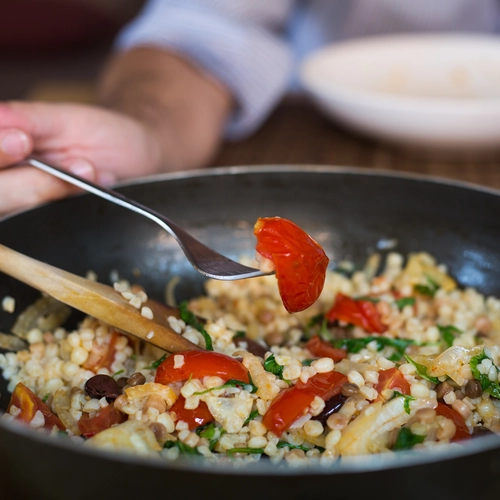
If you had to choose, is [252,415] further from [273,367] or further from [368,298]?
[368,298]

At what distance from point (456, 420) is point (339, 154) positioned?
1.44m

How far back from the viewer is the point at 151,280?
157 centimetres

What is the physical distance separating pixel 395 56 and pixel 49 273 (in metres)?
1.82

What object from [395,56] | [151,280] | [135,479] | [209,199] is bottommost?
[151,280]

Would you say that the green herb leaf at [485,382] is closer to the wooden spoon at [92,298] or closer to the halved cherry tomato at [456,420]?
the halved cherry tomato at [456,420]

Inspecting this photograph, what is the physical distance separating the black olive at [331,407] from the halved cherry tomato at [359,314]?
0.39 meters

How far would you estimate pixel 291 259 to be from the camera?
44.7 inches

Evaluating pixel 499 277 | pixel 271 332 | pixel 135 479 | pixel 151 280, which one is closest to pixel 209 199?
pixel 151 280

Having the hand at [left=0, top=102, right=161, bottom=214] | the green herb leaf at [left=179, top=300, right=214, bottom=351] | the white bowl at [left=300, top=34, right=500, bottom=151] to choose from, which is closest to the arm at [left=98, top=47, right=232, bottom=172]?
the hand at [left=0, top=102, right=161, bottom=214]

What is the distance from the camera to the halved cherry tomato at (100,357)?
1.29 m

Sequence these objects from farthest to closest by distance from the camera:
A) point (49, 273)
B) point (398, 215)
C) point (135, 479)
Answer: point (398, 215), point (49, 273), point (135, 479)

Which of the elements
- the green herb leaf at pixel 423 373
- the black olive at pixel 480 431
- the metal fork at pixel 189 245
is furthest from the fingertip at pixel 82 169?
the black olive at pixel 480 431

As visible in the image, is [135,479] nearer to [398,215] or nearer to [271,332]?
[271,332]

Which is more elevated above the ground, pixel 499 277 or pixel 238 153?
pixel 499 277
